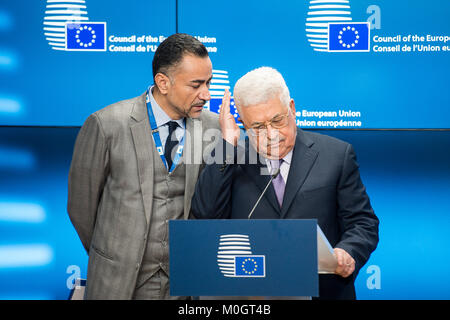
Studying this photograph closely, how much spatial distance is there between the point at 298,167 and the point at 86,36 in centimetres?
215

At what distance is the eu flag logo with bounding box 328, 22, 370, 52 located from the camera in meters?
3.55

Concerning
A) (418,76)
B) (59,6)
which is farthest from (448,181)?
(59,6)

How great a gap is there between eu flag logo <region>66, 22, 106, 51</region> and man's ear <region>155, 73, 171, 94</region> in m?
1.42

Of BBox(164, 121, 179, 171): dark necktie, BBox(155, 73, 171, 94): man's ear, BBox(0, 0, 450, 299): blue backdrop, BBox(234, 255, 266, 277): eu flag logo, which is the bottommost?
BBox(234, 255, 266, 277): eu flag logo

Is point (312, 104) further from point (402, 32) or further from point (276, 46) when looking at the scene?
point (402, 32)

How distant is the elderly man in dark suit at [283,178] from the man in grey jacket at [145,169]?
21 centimetres

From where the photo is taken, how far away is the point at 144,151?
226cm

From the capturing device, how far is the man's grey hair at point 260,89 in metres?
1.92

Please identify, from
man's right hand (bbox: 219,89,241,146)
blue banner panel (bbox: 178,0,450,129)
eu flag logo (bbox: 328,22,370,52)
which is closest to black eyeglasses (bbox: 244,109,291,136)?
man's right hand (bbox: 219,89,241,146)

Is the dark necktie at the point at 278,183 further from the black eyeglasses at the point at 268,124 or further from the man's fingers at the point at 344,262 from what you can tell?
the man's fingers at the point at 344,262

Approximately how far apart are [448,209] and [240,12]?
2.07m

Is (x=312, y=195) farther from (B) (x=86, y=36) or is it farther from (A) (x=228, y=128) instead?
(B) (x=86, y=36)

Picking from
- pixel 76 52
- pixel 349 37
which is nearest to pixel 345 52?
pixel 349 37

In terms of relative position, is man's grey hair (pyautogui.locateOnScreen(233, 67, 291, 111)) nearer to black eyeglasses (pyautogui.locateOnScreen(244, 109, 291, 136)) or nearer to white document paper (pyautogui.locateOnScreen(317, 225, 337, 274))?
black eyeglasses (pyautogui.locateOnScreen(244, 109, 291, 136))
